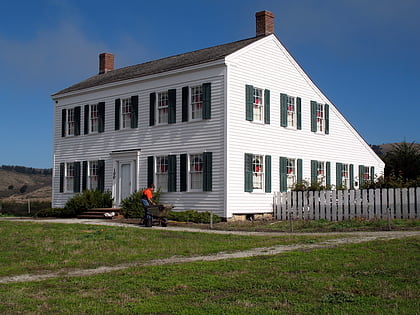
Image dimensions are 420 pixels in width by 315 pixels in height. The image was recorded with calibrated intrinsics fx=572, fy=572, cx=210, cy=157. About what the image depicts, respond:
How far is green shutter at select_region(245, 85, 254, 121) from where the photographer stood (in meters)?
24.8

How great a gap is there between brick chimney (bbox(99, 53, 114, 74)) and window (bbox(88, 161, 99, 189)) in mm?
7874

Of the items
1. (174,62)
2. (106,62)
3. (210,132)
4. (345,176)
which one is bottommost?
(345,176)

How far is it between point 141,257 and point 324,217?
1293 cm

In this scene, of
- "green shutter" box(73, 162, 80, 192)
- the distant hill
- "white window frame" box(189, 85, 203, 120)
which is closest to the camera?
"white window frame" box(189, 85, 203, 120)

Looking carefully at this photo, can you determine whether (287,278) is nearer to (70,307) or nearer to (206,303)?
(206,303)

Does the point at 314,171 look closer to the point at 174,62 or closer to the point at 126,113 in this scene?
the point at 174,62

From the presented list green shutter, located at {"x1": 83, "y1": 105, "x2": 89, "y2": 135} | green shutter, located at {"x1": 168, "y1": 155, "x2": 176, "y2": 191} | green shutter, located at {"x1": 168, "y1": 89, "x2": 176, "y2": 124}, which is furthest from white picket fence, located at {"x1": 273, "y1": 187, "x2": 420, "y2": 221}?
green shutter, located at {"x1": 83, "y1": 105, "x2": 89, "y2": 135}

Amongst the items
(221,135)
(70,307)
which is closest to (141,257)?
(70,307)

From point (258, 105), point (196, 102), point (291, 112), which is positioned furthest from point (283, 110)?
point (196, 102)

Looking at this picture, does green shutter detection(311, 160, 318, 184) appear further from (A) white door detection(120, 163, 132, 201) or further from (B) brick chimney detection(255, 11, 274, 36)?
(A) white door detection(120, 163, 132, 201)

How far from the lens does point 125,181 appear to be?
27.9 meters

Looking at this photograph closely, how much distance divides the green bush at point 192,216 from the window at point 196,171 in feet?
5.36

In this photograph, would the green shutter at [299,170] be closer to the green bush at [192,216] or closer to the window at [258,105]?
the window at [258,105]

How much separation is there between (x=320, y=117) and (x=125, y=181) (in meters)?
10.6
